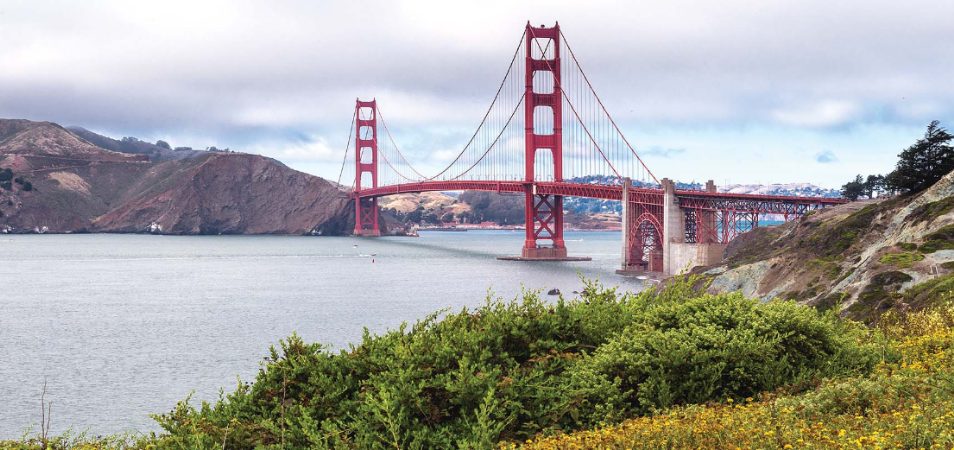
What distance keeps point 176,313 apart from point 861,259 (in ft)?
130

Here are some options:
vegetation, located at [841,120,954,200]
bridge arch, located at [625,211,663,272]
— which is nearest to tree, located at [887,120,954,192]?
vegetation, located at [841,120,954,200]

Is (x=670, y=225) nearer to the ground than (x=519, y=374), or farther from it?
farther from it

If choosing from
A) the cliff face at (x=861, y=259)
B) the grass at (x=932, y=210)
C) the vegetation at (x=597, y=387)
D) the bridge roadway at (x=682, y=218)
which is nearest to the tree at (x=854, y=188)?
→ the bridge roadway at (x=682, y=218)

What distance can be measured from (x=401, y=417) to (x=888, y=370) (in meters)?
6.93

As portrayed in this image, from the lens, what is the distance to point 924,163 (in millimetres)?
49656

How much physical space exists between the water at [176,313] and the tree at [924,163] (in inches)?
788

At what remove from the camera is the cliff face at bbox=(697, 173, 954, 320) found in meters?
31.4

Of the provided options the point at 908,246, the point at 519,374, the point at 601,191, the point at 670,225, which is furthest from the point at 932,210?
the point at 601,191

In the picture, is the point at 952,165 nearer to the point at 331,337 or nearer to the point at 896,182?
the point at 896,182

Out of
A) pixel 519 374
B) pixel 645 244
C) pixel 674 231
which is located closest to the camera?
pixel 519 374

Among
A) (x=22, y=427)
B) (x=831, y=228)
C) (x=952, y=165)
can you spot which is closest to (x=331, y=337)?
(x=22, y=427)

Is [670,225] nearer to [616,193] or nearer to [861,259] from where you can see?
[616,193]

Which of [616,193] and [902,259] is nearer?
[902,259]

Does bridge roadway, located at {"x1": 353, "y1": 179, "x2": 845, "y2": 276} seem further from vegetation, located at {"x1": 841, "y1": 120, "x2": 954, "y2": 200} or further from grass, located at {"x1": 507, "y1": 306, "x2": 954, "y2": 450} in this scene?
grass, located at {"x1": 507, "y1": 306, "x2": 954, "y2": 450}
